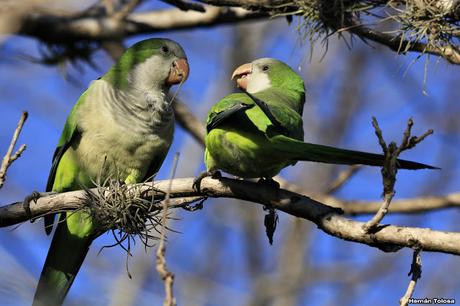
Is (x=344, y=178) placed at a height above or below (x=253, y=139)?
above

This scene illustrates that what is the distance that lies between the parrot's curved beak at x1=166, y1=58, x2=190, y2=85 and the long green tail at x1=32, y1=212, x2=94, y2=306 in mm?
1338

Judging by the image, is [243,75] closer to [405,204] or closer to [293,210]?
[293,210]

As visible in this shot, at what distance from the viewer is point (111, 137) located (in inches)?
201

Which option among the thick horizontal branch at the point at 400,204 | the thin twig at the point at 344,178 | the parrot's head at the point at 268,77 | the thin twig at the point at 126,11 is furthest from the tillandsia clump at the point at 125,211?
the thin twig at the point at 126,11

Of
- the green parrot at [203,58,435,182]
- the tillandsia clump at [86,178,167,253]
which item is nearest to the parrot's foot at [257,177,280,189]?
the green parrot at [203,58,435,182]

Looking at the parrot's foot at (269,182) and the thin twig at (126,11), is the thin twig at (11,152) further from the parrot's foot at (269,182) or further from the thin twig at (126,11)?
the thin twig at (126,11)

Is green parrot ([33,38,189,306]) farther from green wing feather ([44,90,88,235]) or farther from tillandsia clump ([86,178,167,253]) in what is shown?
tillandsia clump ([86,178,167,253])

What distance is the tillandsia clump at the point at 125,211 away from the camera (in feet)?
14.0

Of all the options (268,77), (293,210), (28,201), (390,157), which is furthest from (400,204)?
(28,201)

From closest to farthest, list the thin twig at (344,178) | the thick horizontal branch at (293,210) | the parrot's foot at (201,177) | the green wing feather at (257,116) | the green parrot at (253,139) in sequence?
the thick horizontal branch at (293,210) < the green parrot at (253,139) < the green wing feather at (257,116) < the parrot's foot at (201,177) < the thin twig at (344,178)

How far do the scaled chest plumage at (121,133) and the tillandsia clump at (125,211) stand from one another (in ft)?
2.33

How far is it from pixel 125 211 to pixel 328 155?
154cm

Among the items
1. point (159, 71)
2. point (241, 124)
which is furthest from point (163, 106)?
point (241, 124)

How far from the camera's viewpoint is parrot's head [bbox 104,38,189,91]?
542 centimetres
